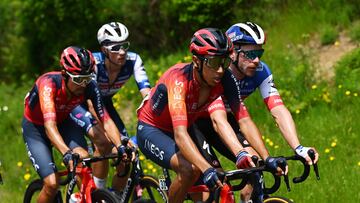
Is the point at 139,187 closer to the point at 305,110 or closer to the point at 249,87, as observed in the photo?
the point at 249,87

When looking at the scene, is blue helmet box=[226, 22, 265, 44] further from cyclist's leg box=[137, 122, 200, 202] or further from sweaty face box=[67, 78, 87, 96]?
sweaty face box=[67, 78, 87, 96]

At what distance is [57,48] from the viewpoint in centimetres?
2147

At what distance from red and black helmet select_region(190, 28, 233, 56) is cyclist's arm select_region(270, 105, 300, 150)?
3.39 feet

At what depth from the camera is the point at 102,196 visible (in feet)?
27.0

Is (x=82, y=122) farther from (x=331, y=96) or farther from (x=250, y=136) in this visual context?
(x=331, y=96)

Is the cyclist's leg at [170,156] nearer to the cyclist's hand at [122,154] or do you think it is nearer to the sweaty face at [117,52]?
the cyclist's hand at [122,154]

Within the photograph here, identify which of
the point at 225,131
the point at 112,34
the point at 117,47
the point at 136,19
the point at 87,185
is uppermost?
the point at 112,34

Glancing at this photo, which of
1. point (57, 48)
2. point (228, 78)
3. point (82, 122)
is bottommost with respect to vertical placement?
point (57, 48)

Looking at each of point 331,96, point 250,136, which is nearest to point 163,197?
point 250,136

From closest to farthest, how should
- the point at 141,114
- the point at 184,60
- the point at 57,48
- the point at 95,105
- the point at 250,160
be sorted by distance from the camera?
the point at 250,160
the point at 141,114
the point at 95,105
the point at 184,60
the point at 57,48

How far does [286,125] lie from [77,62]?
92.4 inches

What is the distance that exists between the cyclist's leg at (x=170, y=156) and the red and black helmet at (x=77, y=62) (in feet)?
3.47

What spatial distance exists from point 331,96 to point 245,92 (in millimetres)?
5267

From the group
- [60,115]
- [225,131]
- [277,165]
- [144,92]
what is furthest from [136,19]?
[277,165]
